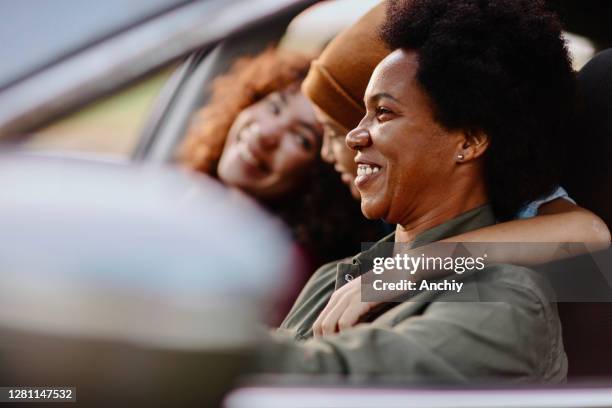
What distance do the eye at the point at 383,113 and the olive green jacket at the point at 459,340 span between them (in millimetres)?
318

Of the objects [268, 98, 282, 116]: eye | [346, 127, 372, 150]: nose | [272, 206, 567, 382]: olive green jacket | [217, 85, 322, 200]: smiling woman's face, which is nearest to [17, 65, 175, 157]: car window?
[346, 127, 372, 150]: nose

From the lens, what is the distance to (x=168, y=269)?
88 cm

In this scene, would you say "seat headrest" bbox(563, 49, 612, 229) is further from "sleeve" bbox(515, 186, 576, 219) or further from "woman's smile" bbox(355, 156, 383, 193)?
"woman's smile" bbox(355, 156, 383, 193)

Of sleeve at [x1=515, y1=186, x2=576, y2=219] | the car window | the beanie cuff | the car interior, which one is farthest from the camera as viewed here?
the beanie cuff

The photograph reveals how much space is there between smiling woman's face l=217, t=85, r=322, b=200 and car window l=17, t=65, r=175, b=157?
2.00 ft

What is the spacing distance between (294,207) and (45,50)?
1.38 meters

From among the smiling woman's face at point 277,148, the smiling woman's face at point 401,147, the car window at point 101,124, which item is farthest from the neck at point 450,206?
the smiling woman's face at point 277,148

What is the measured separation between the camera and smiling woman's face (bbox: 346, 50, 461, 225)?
171 centimetres

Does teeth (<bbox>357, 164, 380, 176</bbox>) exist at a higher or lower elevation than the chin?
higher

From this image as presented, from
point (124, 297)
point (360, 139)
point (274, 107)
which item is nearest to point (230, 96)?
point (274, 107)

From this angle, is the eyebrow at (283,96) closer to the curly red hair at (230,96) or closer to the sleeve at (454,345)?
the curly red hair at (230,96)

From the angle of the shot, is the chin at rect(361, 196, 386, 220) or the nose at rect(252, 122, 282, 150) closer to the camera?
the chin at rect(361, 196, 386, 220)

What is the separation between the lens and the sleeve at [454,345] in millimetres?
1376

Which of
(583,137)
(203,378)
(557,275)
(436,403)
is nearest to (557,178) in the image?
(583,137)
